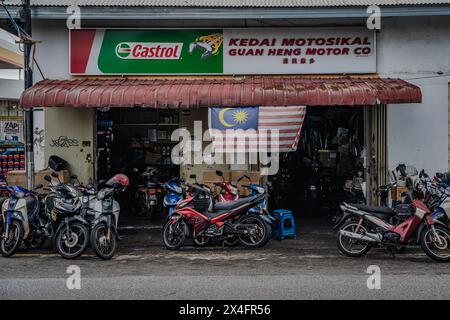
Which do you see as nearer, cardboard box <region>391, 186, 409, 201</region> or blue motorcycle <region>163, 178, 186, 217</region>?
blue motorcycle <region>163, 178, 186, 217</region>

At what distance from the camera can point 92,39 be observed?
13.3 m

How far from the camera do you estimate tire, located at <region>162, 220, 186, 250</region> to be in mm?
11094

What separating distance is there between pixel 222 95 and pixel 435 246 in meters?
4.90

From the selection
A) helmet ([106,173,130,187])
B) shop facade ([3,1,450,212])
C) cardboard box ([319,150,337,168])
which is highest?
shop facade ([3,1,450,212])

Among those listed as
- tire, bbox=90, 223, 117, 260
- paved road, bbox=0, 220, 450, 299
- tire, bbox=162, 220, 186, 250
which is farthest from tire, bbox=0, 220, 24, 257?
tire, bbox=162, 220, 186, 250

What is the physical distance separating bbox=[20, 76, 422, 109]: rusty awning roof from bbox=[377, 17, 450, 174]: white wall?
3.42ft

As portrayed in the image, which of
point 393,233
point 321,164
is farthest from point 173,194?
point 321,164

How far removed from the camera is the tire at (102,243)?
32.6ft

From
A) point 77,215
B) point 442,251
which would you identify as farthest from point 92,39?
point 442,251

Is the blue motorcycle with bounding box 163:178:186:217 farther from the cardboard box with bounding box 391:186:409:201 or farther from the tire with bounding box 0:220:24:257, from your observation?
the cardboard box with bounding box 391:186:409:201

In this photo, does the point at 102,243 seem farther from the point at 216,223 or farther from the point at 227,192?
the point at 227,192

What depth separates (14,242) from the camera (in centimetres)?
1040

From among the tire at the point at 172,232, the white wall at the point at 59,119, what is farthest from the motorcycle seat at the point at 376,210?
the white wall at the point at 59,119

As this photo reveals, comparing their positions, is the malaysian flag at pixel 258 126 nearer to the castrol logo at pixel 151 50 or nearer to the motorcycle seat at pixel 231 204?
the motorcycle seat at pixel 231 204
